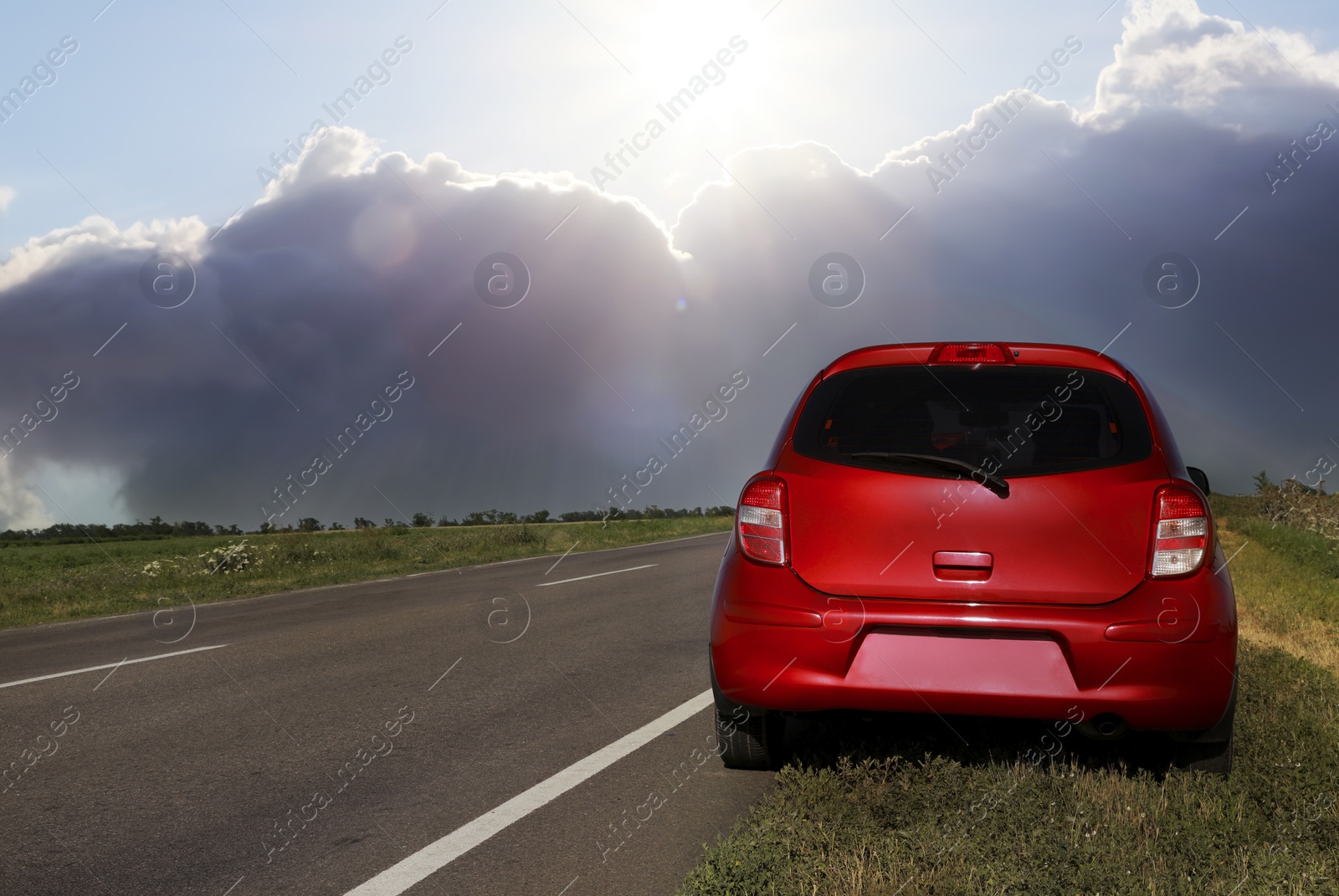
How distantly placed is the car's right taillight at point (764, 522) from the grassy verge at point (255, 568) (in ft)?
37.1

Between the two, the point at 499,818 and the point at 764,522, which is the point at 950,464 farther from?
the point at 499,818

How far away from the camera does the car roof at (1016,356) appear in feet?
13.0

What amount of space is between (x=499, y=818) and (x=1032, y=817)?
2.00 metres

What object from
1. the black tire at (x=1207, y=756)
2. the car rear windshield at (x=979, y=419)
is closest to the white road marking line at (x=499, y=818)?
the car rear windshield at (x=979, y=419)

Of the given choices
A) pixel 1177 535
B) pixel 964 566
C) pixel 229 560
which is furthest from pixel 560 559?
pixel 1177 535

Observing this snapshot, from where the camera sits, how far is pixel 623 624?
891cm

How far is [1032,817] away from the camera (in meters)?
3.35

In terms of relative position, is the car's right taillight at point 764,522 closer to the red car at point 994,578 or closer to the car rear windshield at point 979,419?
the red car at point 994,578

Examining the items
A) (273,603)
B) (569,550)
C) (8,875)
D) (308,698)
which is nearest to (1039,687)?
(8,875)

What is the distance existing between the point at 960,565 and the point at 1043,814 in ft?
3.04

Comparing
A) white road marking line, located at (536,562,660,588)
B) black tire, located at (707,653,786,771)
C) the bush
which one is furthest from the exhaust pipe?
the bush

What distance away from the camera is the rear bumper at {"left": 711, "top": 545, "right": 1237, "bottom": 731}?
336 cm

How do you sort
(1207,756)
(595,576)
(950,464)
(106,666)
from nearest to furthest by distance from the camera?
(950,464)
(1207,756)
(106,666)
(595,576)

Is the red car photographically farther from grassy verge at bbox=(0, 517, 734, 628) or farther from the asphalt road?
grassy verge at bbox=(0, 517, 734, 628)
